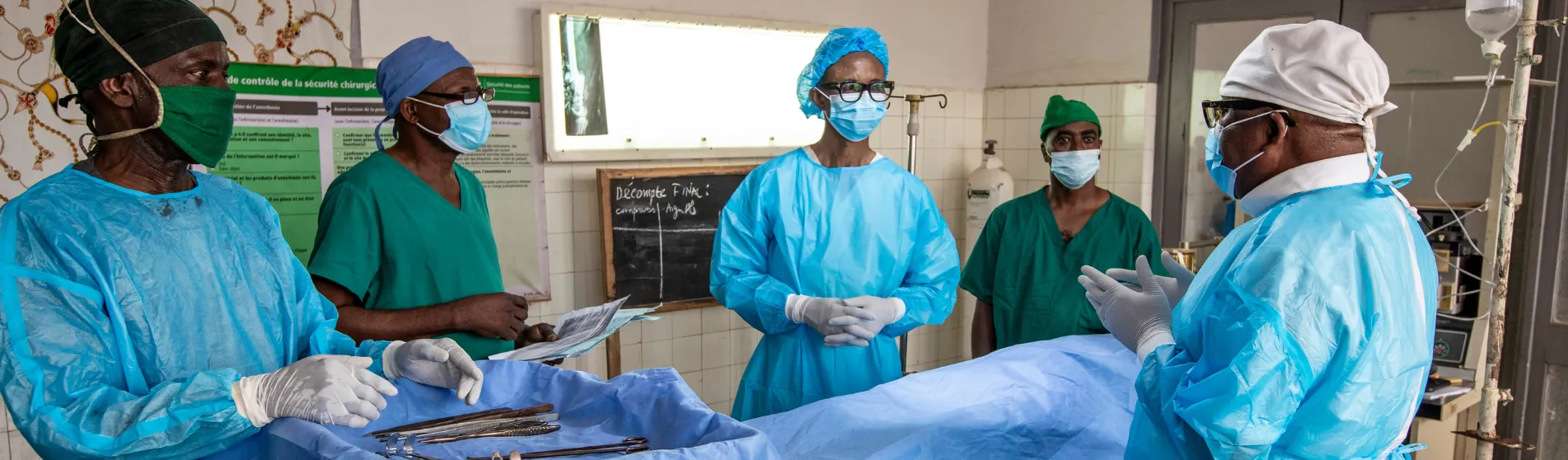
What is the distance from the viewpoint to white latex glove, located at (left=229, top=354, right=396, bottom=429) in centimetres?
132

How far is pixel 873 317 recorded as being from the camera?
2.39 meters

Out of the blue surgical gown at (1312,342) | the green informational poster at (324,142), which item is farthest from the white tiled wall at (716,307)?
the blue surgical gown at (1312,342)

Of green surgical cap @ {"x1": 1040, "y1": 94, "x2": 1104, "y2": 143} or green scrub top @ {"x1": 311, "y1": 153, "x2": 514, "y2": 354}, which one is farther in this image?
green surgical cap @ {"x1": 1040, "y1": 94, "x2": 1104, "y2": 143}

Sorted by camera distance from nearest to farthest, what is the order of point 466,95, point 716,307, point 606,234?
point 466,95 < point 606,234 < point 716,307

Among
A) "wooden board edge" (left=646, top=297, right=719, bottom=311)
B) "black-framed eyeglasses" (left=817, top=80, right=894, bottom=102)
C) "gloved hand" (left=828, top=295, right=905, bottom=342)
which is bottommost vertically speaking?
"wooden board edge" (left=646, top=297, right=719, bottom=311)

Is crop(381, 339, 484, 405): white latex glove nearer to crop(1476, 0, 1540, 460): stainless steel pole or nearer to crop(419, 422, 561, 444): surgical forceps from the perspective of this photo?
crop(419, 422, 561, 444): surgical forceps

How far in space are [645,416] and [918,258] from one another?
53.7 inches

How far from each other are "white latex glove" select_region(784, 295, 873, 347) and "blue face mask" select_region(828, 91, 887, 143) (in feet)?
1.52

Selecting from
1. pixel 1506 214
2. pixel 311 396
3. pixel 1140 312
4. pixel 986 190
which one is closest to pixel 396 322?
pixel 311 396

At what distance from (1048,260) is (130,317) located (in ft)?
7.85

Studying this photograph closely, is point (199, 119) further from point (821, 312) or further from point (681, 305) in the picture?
point (681, 305)

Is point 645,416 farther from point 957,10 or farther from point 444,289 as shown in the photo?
point 957,10

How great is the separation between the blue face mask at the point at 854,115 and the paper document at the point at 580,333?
2.71 feet

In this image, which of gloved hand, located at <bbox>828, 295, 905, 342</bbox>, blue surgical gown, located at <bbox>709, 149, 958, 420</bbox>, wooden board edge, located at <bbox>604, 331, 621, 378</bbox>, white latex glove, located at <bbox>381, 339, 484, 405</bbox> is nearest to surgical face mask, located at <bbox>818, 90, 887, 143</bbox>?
blue surgical gown, located at <bbox>709, 149, 958, 420</bbox>
